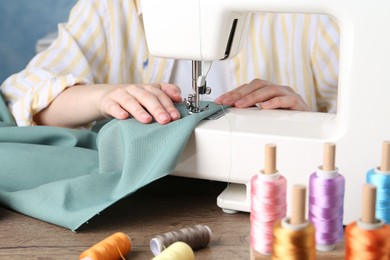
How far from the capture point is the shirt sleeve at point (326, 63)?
5.98 ft

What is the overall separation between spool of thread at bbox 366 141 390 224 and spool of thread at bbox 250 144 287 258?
0.39 ft

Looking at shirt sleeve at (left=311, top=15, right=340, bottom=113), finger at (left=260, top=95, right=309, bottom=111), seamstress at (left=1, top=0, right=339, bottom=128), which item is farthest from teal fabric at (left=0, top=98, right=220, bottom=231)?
shirt sleeve at (left=311, top=15, right=340, bottom=113)

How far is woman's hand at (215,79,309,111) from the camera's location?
137 centimetres

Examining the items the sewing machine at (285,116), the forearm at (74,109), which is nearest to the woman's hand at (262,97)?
the sewing machine at (285,116)

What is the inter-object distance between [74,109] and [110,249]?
22.9 inches

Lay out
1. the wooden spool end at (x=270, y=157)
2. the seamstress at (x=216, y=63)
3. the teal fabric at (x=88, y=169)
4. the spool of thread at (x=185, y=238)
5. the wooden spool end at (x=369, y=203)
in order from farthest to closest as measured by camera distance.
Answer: the seamstress at (x=216, y=63) → the teal fabric at (x=88, y=169) → the spool of thread at (x=185, y=238) → the wooden spool end at (x=270, y=157) → the wooden spool end at (x=369, y=203)

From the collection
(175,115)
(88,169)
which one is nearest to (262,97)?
(175,115)

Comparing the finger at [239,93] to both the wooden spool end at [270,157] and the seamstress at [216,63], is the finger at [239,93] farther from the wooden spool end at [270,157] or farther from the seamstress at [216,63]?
the wooden spool end at [270,157]

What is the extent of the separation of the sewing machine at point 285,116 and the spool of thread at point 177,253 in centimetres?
21

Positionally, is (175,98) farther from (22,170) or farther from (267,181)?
(267,181)

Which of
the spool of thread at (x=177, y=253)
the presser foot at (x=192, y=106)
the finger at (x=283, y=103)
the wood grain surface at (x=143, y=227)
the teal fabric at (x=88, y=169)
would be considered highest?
the presser foot at (x=192, y=106)

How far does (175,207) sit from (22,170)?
28cm

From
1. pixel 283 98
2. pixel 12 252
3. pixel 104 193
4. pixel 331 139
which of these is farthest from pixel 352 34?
pixel 12 252

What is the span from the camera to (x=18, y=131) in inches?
52.8
